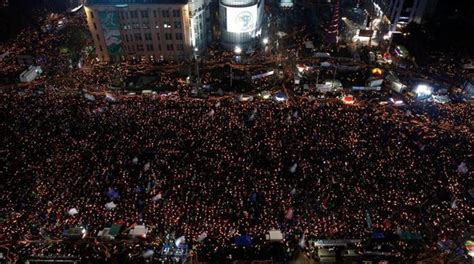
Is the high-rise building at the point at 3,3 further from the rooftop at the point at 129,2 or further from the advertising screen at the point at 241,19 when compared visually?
the advertising screen at the point at 241,19

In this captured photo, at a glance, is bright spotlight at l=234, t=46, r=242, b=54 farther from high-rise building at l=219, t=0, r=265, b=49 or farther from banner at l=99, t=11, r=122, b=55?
banner at l=99, t=11, r=122, b=55

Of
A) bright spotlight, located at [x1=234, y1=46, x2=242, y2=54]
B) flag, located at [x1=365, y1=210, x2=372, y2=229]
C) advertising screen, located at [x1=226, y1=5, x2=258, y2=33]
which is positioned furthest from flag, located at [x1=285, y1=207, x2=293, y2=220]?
advertising screen, located at [x1=226, y1=5, x2=258, y2=33]

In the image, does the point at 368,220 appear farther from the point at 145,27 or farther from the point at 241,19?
the point at 145,27

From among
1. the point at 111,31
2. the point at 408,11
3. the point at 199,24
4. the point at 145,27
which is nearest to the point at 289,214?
the point at 199,24

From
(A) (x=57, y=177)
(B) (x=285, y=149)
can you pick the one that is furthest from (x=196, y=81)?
(A) (x=57, y=177)

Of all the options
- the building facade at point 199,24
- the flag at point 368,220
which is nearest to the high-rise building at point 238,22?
the building facade at point 199,24

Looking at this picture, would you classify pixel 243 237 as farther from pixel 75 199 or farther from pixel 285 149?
pixel 75 199
